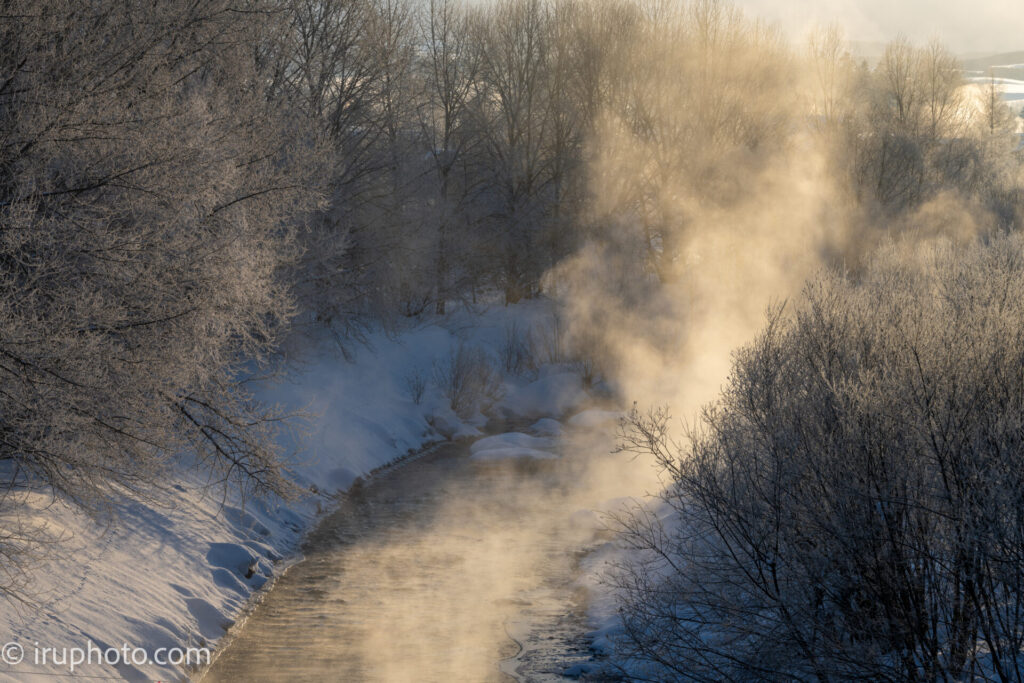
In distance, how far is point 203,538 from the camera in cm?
1199

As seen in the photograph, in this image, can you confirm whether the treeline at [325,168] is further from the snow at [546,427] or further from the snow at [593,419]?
the snow at [593,419]

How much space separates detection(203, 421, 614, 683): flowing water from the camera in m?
9.92

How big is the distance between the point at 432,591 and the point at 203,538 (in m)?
3.10

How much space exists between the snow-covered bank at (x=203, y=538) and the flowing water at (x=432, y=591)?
20.3 inches

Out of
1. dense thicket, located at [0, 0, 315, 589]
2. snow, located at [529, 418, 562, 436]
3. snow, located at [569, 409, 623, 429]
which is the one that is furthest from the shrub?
dense thicket, located at [0, 0, 315, 589]

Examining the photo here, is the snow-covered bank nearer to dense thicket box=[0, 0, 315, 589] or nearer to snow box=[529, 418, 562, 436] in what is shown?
dense thicket box=[0, 0, 315, 589]

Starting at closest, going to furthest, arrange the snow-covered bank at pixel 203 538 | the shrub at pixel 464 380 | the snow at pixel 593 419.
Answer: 1. the snow-covered bank at pixel 203 538
2. the shrub at pixel 464 380
3. the snow at pixel 593 419

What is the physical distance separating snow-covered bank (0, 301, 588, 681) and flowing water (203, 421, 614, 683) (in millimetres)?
516

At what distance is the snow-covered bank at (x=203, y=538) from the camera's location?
825 centimetres

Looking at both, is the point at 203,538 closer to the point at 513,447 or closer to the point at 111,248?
the point at 111,248

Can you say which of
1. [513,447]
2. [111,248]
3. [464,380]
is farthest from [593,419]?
[111,248]

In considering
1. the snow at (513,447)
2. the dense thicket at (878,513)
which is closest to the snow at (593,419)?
the snow at (513,447)

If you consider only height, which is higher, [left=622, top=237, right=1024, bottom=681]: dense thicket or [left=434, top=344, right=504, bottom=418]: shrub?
[left=434, top=344, right=504, bottom=418]: shrub

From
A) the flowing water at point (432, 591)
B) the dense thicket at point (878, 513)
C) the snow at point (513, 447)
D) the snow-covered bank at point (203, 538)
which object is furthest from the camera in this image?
the snow at point (513, 447)
